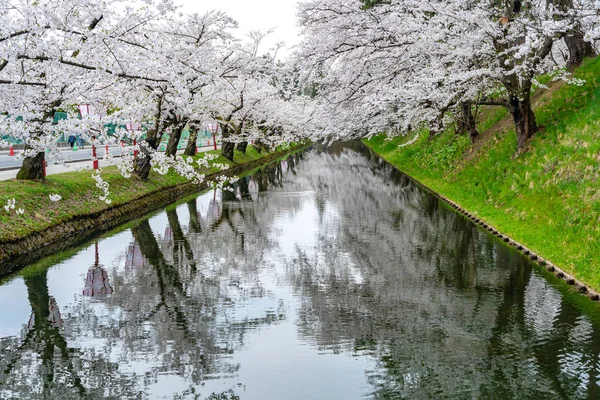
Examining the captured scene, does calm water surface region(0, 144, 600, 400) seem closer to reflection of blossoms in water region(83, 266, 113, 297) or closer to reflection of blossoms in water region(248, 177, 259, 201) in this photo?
reflection of blossoms in water region(83, 266, 113, 297)

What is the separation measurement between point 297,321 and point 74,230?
1225 centimetres

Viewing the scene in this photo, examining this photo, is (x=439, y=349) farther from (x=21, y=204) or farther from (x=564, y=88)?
(x=564, y=88)

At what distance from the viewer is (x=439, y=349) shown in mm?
8953

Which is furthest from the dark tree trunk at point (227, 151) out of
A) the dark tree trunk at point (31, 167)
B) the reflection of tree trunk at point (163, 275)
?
the reflection of tree trunk at point (163, 275)

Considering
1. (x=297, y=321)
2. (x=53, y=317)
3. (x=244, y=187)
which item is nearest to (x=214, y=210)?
(x=244, y=187)

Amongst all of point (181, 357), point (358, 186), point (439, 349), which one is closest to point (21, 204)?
point (181, 357)

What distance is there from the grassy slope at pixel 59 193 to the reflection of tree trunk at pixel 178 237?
2.44 m

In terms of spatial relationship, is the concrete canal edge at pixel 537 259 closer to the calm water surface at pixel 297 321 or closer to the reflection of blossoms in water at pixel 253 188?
the calm water surface at pixel 297 321

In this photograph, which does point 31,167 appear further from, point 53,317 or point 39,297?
point 53,317

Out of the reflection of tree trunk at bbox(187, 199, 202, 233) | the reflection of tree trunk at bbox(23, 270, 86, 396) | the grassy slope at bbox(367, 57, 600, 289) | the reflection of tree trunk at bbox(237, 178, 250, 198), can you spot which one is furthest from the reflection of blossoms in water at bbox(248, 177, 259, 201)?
the reflection of tree trunk at bbox(23, 270, 86, 396)

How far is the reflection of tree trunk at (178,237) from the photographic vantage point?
52.5 ft

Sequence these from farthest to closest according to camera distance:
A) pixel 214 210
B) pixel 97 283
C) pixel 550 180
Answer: pixel 214 210, pixel 550 180, pixel 97 283

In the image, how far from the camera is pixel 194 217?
78.3ft

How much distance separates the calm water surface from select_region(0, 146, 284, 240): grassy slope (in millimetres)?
1825
